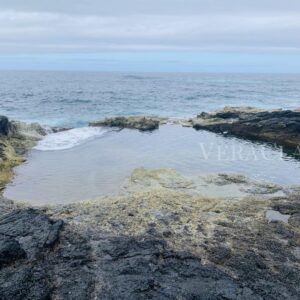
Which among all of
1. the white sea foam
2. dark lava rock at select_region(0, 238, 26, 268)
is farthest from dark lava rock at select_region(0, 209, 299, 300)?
the white sea foam

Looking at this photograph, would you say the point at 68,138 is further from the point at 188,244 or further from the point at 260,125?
the point at 188,244

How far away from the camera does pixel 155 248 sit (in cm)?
1345

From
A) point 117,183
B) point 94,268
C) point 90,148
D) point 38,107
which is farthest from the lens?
point 38,107

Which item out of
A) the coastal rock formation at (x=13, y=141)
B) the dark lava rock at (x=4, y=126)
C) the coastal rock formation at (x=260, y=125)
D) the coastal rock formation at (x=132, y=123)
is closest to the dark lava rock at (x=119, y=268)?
the coastal rock formation at (x=13, y=141)

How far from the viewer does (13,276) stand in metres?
11.4

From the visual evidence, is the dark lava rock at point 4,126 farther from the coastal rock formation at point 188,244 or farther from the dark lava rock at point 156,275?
the dark lava rock at point 156,275

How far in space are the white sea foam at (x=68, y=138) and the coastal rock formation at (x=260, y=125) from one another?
1105 centimetres

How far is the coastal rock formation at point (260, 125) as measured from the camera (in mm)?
38250

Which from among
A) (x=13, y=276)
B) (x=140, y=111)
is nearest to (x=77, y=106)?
(x=140, y=111)

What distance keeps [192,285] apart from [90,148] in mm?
23982

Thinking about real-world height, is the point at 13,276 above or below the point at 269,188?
above

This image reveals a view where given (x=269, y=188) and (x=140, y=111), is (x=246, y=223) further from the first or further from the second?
(x=140, y=111)

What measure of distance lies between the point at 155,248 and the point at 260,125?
98.6 feet

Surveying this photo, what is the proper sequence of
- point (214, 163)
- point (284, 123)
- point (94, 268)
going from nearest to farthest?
point (94, 268) → point (214, 163) → point (284, 123)
